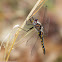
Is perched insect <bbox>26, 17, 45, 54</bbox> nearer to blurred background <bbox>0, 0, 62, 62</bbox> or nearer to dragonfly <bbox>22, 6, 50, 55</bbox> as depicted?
dragonfly <bbox>22, 6, 50, 55</bbox>

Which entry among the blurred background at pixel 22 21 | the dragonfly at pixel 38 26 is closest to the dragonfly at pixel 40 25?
the dragonfly at pixel 38 26

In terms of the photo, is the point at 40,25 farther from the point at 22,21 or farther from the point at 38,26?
the point at 22,21

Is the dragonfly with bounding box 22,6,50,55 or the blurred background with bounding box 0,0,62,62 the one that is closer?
the dragonfly with bounding box 22,6,50,55

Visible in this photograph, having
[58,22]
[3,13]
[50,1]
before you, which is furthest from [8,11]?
[58,22]

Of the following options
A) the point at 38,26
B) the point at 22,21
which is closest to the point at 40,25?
the point at 38,26

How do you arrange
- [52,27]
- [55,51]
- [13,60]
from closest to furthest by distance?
[13,60]
[55,51]
[52,27]

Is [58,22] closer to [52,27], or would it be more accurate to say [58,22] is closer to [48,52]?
[52,27]

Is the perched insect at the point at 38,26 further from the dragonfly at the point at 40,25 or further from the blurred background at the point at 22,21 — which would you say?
the blurred background at the point at 22,21

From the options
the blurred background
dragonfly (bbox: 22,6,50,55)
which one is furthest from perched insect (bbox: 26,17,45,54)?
the blurred background
